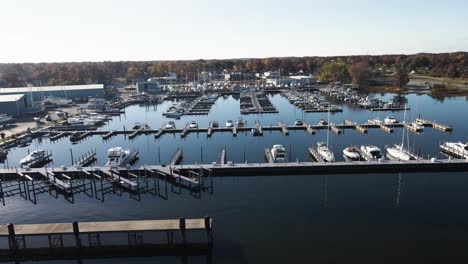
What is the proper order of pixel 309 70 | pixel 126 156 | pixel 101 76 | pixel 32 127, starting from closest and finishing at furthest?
pixel 126 156 → pixel 32 127 → pixel 101 76 → pixel 309 70

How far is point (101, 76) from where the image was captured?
8488 centimetres

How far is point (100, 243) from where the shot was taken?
49.1 ft

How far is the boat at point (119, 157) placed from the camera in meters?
23.7

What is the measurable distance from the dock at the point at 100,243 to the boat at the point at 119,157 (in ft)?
29.5

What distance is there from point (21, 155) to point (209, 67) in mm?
94706

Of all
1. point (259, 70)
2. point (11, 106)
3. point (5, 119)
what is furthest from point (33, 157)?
point (259, 70)

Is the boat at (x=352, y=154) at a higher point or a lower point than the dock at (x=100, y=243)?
higher

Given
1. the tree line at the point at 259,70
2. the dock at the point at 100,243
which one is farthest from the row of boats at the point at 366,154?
the tree line at the point at 259,70

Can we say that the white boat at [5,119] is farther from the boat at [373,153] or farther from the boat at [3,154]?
the boat at [373,153]

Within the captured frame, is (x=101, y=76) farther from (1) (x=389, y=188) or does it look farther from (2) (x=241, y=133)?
(1) (x=389, y=188)

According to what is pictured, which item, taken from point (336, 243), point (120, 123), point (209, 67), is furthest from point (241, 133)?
point (209, 67)

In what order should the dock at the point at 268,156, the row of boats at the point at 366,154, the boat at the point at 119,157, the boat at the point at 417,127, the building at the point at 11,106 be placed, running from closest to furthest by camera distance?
the boat at the point at 119,157
the row of boats at the point at 366,154
the dock at the point at 268,156
the boat at the point at 417,127
the building at the point at 11,106

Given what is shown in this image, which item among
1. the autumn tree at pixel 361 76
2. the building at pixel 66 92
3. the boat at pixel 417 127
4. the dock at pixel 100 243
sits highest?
the autumn tree at pixel 361 76

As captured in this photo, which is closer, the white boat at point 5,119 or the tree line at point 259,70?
the white boat at point 5,119
